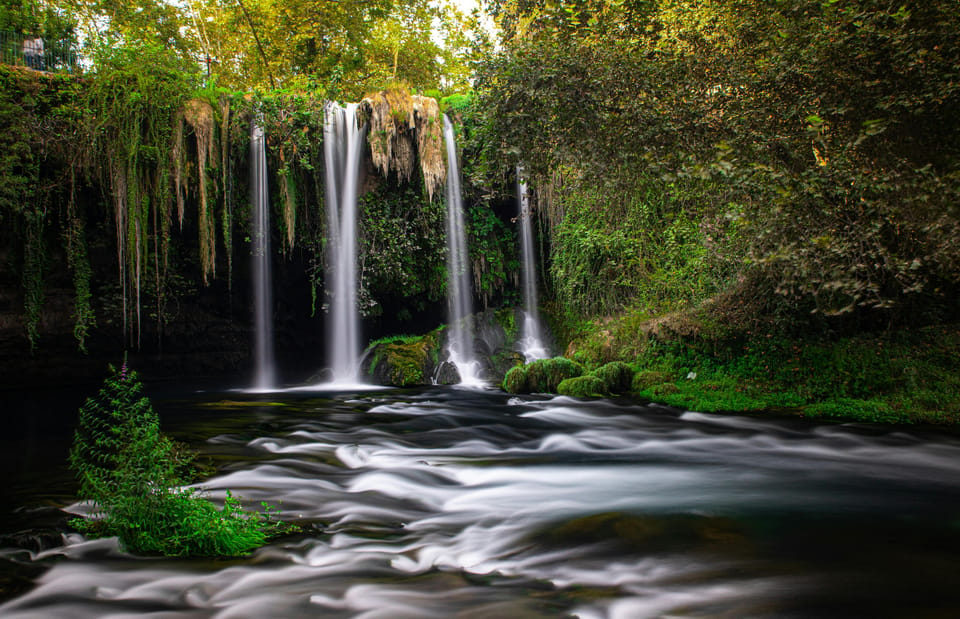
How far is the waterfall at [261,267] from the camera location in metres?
12.8

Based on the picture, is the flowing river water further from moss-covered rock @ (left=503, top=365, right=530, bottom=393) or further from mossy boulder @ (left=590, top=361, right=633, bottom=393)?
moss-covered rock @ (left=503, top=365, right=530, bottom=393)

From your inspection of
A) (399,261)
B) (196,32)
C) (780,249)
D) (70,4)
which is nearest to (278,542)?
(780,249)

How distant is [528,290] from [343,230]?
16.8 ft

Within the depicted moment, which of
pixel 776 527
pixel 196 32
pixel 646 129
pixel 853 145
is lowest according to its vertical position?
pixel 776 527

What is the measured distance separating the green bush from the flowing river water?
2.45m

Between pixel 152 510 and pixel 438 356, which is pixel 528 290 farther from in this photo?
pixel 152 510

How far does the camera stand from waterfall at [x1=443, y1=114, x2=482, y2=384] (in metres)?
13.9

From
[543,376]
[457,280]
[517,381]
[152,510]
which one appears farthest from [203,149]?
[152,510]

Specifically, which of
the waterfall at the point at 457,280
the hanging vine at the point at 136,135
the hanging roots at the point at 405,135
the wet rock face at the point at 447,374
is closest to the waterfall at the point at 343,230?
the hanging roots at the point at 405,135

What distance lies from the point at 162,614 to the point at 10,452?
4.98 metres

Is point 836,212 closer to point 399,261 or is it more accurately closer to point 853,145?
point 853,145

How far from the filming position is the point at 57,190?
36.6 ft

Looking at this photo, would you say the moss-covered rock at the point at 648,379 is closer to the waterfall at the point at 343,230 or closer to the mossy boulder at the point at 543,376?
the mossy boulder at the point at 543,376

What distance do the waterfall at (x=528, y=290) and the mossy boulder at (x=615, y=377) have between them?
157 inches
